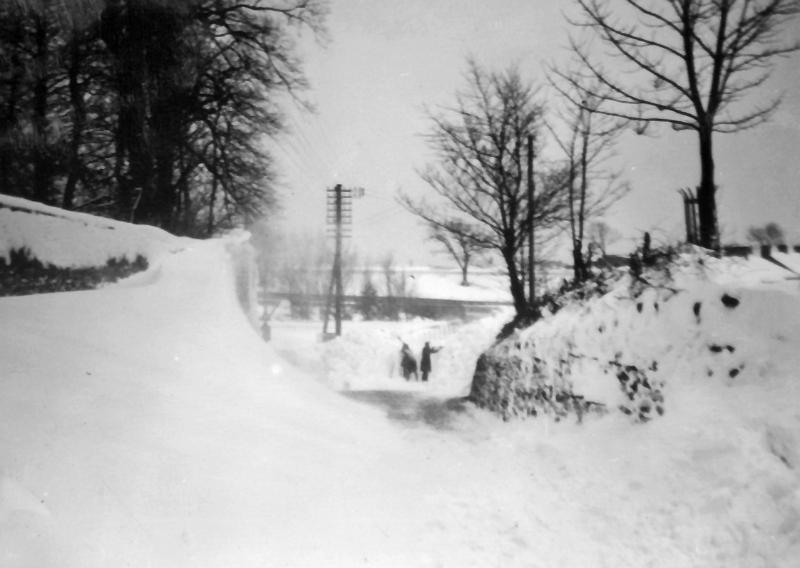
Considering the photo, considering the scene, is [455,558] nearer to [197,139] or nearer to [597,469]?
[597,469]

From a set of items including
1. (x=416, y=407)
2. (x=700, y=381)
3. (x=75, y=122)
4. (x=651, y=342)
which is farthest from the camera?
(x=75, y=122)

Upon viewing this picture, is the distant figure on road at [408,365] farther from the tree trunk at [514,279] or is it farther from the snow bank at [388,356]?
the tree trunk at [514,279]

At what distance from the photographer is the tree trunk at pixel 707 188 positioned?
290 inches

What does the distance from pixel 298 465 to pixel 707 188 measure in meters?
7.67

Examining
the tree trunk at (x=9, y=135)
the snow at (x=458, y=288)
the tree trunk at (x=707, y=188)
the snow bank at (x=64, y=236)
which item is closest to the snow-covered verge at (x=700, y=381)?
the tree trunk at (x=707, y=188)

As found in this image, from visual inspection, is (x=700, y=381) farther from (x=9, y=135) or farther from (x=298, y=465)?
(x=9, y=135)

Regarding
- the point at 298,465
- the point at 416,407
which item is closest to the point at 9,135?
the point at 416,407

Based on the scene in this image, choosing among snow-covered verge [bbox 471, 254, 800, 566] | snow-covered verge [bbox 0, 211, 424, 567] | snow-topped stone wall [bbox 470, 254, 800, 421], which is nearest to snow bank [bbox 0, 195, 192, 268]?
snow-covered verge [bbox 0, 211, 424, 567]

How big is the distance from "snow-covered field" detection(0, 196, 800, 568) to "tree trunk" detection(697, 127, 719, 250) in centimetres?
253

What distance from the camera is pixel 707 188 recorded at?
7.42 metres

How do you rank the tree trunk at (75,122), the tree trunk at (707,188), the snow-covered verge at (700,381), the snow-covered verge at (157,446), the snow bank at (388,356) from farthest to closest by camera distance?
the snow bank at (388,356) < the tree trunk at (75,122) < the tree trunk at (707,188) < the snow-covered verge at (700,381) < the snow-covered verge at (157,446)

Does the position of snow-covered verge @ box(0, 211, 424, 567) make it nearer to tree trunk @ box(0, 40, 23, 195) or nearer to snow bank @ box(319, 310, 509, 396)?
tree trunk @ box(0, 40, 23, 195)

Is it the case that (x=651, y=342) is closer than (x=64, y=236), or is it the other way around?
(x=64, y=236)

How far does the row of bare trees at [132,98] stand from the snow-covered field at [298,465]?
7296 mm
